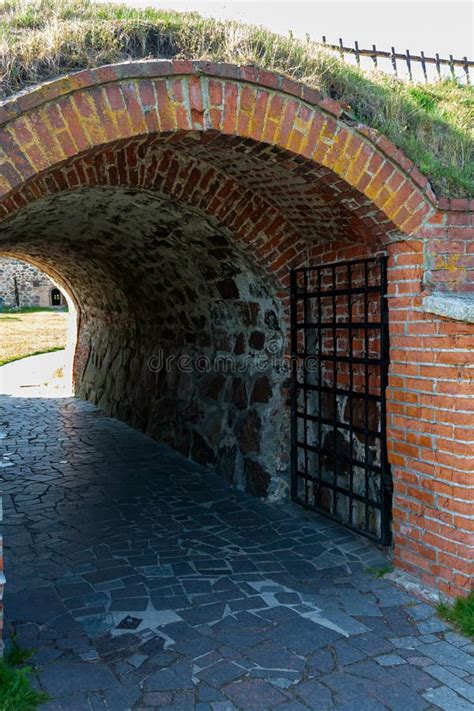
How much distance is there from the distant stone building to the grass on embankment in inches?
1213

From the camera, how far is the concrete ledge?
364 cm

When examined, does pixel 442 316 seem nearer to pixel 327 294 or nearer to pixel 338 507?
pixel 327 294

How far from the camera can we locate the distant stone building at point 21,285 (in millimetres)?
33406

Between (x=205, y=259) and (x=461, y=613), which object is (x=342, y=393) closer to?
(x=461, y=613)

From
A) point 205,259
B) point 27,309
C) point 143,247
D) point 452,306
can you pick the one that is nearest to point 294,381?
point 205,259

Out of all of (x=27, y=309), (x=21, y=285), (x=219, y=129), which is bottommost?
(x=219, y=129)

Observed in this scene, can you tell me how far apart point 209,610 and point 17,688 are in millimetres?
1194

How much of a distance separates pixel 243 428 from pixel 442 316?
280 cm

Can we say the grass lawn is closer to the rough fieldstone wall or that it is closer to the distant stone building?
the distant stone building

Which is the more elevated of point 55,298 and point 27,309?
point 55,298

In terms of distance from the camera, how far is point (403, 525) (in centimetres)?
417

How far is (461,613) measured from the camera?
→ 358cm

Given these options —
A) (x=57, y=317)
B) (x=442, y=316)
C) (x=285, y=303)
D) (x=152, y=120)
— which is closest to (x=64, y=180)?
(x=152, y=120)

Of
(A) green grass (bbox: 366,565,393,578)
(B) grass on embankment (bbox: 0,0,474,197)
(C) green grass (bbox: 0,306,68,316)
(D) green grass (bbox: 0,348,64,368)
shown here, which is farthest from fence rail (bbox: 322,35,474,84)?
(C) green grass (bbox: 0,306,68,316)
